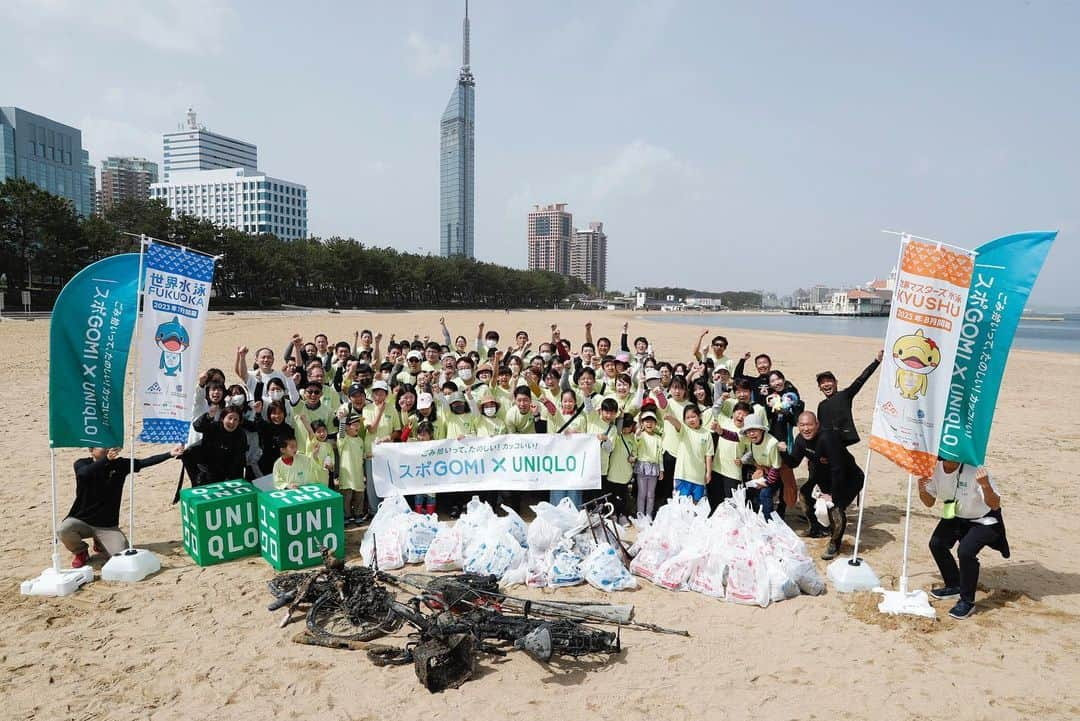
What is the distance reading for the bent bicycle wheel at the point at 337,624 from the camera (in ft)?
15.8

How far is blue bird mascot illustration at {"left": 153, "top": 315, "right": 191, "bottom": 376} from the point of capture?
6.01 m

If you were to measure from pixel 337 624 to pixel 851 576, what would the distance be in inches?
177

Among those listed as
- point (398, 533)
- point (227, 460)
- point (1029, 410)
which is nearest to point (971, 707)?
point (398, 533)

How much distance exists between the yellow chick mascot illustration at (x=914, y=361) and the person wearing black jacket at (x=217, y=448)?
6.61 metres

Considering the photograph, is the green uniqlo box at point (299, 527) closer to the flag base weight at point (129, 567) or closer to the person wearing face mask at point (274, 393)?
the flag base weight at point (129, 567)

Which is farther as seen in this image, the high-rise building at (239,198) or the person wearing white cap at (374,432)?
the high-rise building at (239,198)

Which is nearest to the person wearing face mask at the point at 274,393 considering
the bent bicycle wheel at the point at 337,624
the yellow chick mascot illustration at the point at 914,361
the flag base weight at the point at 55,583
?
the flag base weight at the point at 55,583

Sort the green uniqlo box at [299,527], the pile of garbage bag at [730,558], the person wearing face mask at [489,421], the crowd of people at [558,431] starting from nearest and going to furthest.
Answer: the pile of garbage bag at [730,558], the green uniqlo box at [299,527], the crowd of people at [558,431], the person wearing face mask at [489,421]

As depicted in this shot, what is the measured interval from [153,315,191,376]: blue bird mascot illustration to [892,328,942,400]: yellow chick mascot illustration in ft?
21.4

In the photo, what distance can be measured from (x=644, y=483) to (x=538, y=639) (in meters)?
2.97

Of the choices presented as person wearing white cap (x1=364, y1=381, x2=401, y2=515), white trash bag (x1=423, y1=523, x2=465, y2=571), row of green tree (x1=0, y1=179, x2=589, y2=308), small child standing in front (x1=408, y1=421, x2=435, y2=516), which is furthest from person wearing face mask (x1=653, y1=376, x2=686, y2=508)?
row of green tree (x1=0, y1=179, x2=589, y2=308)

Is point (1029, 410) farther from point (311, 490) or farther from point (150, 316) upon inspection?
point (150, 316)

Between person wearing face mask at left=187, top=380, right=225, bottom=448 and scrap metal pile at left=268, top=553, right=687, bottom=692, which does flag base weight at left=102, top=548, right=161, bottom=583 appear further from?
person wearing face mask at left=187, top=380, right=225, bottom=448

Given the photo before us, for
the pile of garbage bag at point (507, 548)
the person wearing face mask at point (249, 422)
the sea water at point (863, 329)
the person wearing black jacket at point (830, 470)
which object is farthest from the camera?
the sea water at point (863, 329)
